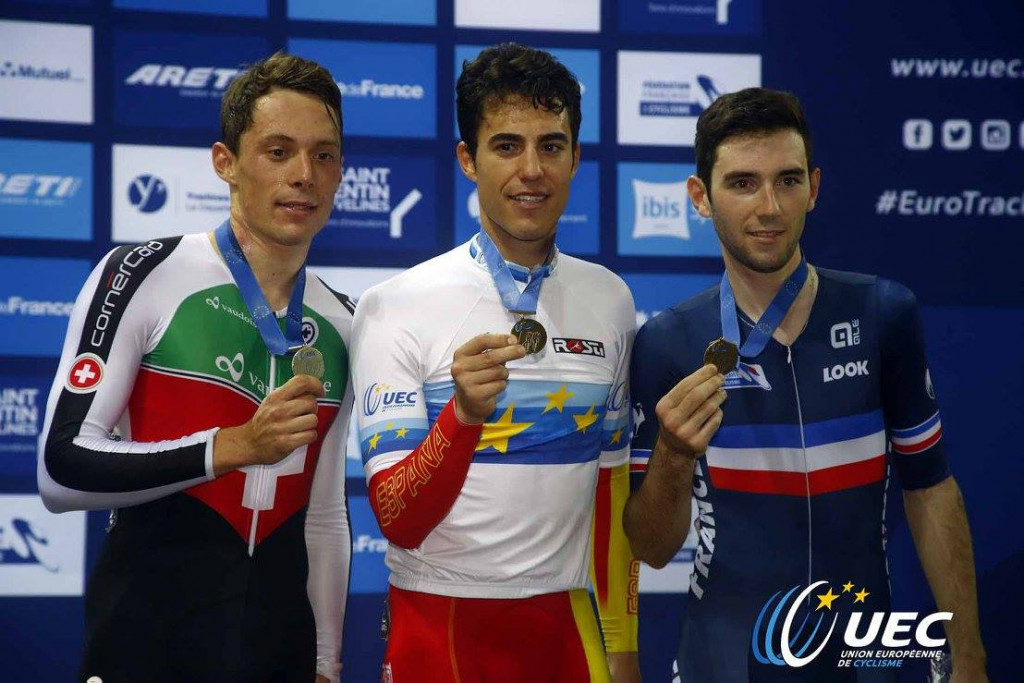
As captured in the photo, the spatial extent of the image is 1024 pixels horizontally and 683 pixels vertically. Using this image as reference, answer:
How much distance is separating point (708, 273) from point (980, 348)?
1.30 metres

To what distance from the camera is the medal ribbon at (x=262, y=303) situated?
229 centimetres

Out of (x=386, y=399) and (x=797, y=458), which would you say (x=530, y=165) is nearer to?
(x=386, y=399)

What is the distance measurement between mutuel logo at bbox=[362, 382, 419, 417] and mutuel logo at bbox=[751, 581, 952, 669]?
953mm

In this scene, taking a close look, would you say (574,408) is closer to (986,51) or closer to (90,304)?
(90,304)

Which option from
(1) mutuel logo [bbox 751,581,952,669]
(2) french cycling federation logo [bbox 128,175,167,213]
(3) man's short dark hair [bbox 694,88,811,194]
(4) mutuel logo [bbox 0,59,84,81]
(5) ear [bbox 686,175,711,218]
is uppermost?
(4) mutuel logo [bbox 0,59,84,81]

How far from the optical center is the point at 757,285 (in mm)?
2445

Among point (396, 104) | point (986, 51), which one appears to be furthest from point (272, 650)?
point (986, 51)

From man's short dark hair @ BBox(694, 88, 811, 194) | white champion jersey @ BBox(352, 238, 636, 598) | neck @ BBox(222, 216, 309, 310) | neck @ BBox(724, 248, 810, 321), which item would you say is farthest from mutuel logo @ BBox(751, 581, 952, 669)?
neck @ BBox(222, 216, 309, 310)

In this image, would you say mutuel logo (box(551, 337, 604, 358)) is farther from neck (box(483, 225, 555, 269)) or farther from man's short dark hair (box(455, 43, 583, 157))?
man's short dark hair (box(455, 43, 583, 157))

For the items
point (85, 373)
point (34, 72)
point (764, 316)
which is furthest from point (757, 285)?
point (34, 72)

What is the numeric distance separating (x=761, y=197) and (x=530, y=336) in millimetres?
702

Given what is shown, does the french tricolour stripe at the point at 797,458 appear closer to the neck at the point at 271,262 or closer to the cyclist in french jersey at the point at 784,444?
the cyclist in french jersey at the point at 784,444

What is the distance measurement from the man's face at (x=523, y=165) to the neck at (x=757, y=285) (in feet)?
1.67

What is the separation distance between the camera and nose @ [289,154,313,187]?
7.57ft
